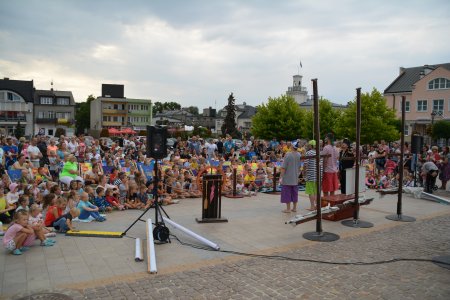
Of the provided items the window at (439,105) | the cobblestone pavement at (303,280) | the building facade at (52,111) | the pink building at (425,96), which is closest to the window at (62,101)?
the building facade at (52,111)

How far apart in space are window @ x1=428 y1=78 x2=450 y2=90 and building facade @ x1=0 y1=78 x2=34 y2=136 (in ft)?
218

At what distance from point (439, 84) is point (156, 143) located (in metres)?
56.7

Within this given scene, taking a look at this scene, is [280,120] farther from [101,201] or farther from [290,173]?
[101,201]

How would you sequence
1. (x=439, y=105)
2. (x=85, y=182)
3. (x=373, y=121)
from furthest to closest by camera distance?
(x=439, y=105) → (x=373, y=121) → (x=85, y=182)

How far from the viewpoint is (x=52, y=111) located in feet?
247

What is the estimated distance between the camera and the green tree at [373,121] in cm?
4128

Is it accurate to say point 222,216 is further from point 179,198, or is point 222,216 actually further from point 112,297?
point 112,297

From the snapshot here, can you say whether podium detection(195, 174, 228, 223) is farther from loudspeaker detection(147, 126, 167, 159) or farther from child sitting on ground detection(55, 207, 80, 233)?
child sitting on ground detection(55, 207, 80, 233)

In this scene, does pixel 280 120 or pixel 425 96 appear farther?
pixel 425 96

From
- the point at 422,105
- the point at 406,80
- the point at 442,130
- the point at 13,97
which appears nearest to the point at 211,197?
the point at 442,130

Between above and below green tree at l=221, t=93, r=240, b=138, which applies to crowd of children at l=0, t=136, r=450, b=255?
below

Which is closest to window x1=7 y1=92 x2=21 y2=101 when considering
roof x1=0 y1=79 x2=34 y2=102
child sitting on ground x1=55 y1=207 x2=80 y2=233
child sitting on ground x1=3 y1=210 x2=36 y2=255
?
roof x1=0 y1=79 x2=34 y2=102

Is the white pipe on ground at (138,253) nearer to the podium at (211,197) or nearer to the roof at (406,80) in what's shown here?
the podium at (211,197)

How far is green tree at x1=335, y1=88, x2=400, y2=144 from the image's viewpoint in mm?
41281
